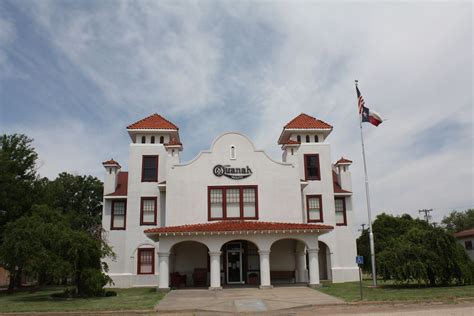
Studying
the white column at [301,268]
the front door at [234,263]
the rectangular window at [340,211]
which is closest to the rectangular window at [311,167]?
the rectangular window at [340,211]

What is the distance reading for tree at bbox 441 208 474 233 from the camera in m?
82.8

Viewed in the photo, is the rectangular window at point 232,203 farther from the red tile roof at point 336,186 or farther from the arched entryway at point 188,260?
the red tile roof at point 336,186

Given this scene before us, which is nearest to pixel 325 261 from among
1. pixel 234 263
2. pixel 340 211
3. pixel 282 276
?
pixel 340 211

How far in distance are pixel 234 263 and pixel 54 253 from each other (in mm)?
11268

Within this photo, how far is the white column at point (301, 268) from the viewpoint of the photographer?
26750mm

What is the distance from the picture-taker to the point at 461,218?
85875 millimetres

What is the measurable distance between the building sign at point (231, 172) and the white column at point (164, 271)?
6496 mm

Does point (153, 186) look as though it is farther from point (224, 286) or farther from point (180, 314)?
point (180, 314)

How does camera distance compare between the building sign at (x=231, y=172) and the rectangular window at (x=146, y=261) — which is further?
the rectangular window at (x=146, y=261)

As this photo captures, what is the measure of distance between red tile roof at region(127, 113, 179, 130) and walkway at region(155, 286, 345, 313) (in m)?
13.0

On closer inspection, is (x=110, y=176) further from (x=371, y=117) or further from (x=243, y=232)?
(x=371, y=117)

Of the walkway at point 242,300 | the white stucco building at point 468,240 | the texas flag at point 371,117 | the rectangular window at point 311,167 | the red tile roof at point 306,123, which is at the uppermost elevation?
the red tile roof at point 306,123

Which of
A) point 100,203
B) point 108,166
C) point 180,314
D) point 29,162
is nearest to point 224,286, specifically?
A: point 180,314

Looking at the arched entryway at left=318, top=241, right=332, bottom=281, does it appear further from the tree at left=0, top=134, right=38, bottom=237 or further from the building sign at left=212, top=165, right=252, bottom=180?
the tree at left=0, top=134, right=38, bottom=237
